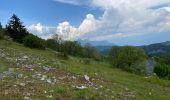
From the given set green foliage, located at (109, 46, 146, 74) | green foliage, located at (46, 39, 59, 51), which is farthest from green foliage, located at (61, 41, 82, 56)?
green foliage, located at (109, 46, 146, 74)

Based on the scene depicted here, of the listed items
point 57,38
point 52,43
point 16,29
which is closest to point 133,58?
point 16,29

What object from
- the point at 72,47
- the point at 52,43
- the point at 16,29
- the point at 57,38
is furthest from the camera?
the point at 57,38

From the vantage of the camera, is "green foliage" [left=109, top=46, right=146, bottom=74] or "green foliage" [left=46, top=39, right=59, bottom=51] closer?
"green foliage" [left=109, top=46, right=146, bottom=74]

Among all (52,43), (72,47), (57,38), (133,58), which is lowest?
(133,58)

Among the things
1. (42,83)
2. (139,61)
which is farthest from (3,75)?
(139,61)

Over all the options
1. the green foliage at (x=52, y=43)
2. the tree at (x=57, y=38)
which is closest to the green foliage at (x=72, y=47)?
the green foliage at (x=52, y=43)

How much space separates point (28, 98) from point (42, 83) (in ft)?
14.0

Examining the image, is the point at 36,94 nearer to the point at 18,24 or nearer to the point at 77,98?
the point at 77,98

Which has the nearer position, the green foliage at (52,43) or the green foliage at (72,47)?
the green foliage at (52,43)

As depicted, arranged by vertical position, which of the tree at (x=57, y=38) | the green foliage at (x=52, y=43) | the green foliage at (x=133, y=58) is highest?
the tree at (x=57, y=38)

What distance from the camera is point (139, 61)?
94.9m

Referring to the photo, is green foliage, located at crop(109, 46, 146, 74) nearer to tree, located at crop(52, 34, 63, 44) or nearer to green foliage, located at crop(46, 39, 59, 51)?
green foliage, located at crop(46, 39, 59, 51)

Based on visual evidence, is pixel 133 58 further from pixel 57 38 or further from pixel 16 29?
pixel 57 38

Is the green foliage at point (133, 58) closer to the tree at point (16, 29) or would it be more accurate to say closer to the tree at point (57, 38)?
the tree at point (16, 29)
